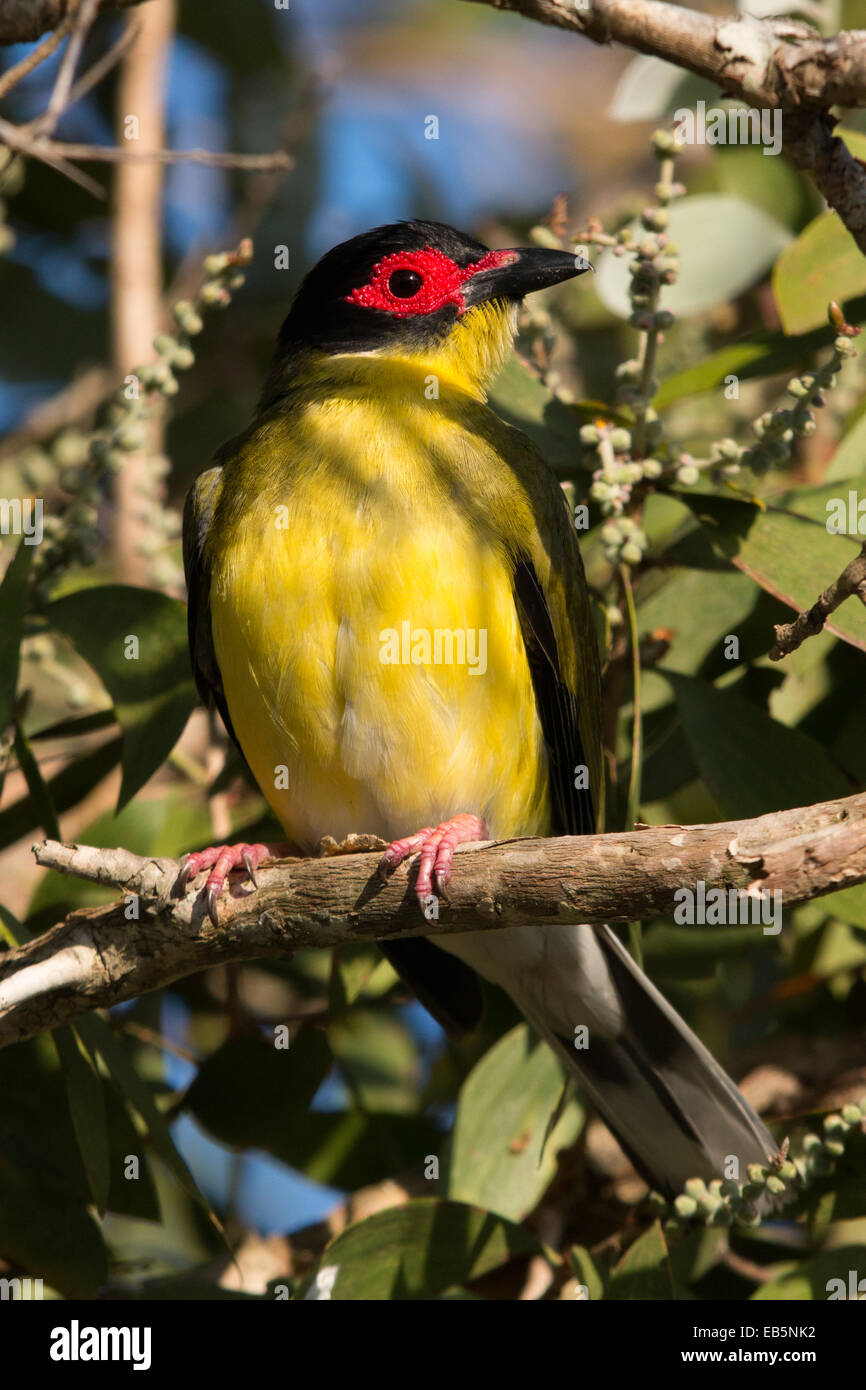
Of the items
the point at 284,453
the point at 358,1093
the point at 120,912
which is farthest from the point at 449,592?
the point at 358,1093

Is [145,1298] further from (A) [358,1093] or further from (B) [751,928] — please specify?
(B) [751,928]

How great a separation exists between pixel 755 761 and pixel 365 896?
1.21 metres

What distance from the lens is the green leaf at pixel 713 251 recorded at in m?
4.74

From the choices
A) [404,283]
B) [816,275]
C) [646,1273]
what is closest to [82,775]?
[404,283]

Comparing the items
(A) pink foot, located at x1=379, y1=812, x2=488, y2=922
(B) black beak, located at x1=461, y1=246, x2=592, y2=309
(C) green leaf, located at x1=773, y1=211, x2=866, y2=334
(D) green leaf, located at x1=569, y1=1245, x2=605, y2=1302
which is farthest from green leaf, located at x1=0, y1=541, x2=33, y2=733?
(C) green leaf, located at x1=773, y1=211, x2=866, y2=334

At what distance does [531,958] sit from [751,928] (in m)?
0.65

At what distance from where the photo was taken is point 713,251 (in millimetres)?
4812

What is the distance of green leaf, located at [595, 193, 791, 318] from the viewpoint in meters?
4.74

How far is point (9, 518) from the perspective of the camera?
163 inches

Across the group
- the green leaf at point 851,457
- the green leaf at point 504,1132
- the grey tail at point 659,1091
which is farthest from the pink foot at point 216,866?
the green leaf at point 851,457

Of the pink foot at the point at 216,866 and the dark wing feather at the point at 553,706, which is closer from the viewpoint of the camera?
the pink foot at the point at 216,866

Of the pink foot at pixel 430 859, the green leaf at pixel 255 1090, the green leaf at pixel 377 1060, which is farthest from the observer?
the green leaf at pixel 377 1060

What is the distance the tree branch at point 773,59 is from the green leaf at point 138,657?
170 centimetres

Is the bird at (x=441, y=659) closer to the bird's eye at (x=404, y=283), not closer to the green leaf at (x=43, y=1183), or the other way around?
the bird's eye at (x=404, y=283)
